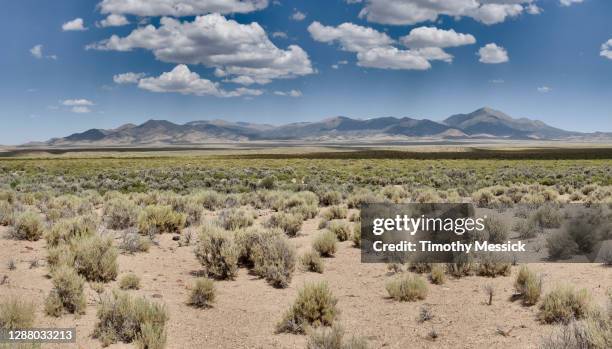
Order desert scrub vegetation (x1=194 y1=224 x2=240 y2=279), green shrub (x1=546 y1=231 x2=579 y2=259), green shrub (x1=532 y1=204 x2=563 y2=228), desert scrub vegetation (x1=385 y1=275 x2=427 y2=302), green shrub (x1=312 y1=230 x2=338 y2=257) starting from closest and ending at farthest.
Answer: desert scrub vegetation (x1=385 y1=275 x2=427 y2=302) < desert scrub vegetation (x1=194 y1=224 x2=240 y2=279) < green shrub (x1=546 y1=231 x2=579 y2=259) < green shrub (x1=312 y1=230 x2=338 y2=257) < green shrub (x1=532 y1=204 x2=563 y2=228)

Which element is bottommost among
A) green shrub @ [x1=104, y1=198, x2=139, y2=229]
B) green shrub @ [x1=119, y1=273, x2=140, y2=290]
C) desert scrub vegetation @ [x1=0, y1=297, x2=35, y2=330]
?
green shrub @ [x1=119, y1=273, x2=140, y2=290]

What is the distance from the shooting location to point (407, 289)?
8.44 meters

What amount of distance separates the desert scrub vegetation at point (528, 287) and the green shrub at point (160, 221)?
9.30 meters

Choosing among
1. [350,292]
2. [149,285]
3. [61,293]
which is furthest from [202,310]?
[350,292]

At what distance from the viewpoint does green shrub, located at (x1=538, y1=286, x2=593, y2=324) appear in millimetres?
6935

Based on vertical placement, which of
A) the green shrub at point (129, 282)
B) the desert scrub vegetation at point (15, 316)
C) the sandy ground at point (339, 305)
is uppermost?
the desert scrub vegetation at point (15, 316)

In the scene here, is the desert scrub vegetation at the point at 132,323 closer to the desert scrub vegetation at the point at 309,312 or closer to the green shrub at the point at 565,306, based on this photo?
the desert scrub vegetation at the point at 309,312

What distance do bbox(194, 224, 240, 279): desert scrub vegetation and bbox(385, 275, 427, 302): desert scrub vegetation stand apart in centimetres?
322

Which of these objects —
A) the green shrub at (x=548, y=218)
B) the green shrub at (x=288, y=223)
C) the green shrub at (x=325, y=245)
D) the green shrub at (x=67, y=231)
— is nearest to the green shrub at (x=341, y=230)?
the green shrub at (x=288, y=223)

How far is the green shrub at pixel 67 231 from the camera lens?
36.3 ft

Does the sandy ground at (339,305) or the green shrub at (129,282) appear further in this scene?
the green shrub at (129,282)

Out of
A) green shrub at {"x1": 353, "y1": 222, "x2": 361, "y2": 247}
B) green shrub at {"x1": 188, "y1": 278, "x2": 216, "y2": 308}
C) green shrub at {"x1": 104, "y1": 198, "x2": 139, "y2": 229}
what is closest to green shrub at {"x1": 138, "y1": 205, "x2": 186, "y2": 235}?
green shrub at {"x1": 104, "y1": 198, "x2": 139, "y2": 229}

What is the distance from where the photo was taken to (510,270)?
9.55 meters

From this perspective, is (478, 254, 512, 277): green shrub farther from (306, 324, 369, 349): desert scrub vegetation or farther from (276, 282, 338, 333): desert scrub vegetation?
(306, 324, 369, 349): desert scrub vegetation
